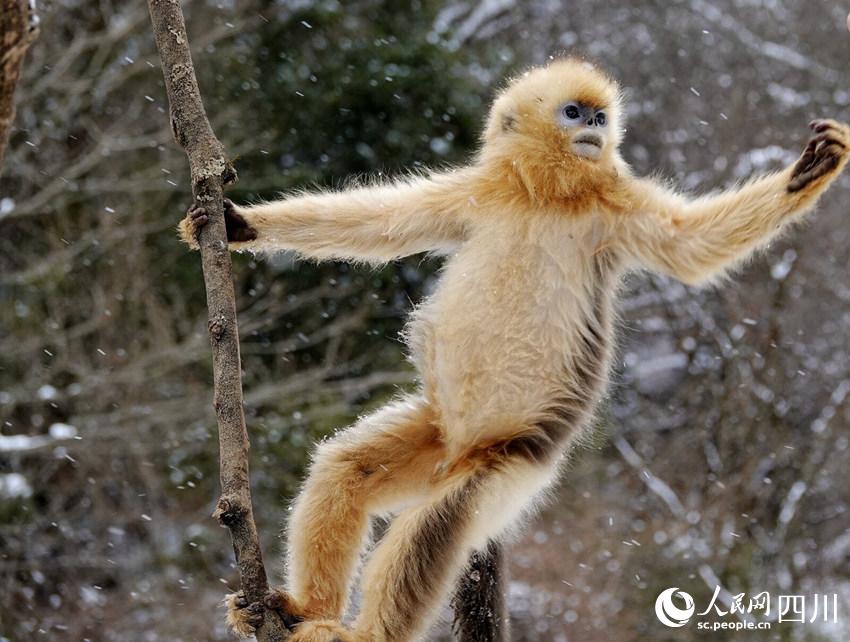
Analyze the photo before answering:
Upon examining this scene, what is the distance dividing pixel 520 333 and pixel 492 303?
145 millimetres

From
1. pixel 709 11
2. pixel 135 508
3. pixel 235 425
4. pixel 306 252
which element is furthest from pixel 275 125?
pixel 235 425

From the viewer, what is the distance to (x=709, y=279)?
3975 millimetres

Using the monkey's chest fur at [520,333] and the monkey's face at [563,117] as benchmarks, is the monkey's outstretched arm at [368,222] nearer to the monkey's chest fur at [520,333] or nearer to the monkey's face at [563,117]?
the monkey's chest fur at [520,333]

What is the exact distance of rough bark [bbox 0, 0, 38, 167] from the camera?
2.68 meters

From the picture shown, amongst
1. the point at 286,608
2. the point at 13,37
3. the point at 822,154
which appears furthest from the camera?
the point at 822,154

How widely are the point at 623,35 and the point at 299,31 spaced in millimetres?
3757

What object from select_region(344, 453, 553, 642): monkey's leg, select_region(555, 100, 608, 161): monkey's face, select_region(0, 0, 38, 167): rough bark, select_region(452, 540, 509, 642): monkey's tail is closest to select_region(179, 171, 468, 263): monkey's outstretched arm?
select_region(555, 100, 608, 161): monkey's face

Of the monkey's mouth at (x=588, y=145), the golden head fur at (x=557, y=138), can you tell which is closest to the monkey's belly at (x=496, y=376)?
the golden head fur at (x=557, y=138)

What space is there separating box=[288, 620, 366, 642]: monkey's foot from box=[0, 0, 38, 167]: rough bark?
5.38ft

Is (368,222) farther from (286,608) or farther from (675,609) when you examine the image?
(675,609)

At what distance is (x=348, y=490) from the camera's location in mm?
3787

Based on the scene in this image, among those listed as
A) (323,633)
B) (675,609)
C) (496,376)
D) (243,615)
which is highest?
(496,376)

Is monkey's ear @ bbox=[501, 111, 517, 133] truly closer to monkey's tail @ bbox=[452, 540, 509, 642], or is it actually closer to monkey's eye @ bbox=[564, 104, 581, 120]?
monkey's eye @ bbox=[564, 104, 581, 120]

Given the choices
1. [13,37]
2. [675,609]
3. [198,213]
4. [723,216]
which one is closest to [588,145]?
[723,216]
